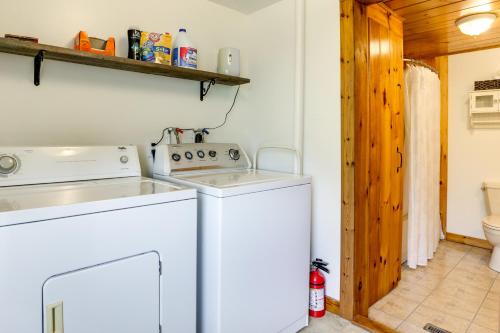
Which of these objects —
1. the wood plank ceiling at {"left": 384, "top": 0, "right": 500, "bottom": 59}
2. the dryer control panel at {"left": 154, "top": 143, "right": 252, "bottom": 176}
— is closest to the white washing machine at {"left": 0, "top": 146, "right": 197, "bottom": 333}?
the dryer control panel at {"left": 154, "top": 143, "right": 252, "bottom": 176}

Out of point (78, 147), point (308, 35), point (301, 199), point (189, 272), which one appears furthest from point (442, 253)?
point (78, 147)

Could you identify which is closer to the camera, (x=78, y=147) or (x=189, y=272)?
(x=189, y=272)

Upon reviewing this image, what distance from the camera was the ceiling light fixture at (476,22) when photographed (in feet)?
7.64

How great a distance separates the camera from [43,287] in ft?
3.37

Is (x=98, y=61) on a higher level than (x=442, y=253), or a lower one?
higher

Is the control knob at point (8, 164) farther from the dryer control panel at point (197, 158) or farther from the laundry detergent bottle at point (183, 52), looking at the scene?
the laundry detergent bottle at point (183, 52)

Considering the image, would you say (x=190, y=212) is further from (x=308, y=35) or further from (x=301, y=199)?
(x=308, y=35)

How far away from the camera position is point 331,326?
1.93 metres

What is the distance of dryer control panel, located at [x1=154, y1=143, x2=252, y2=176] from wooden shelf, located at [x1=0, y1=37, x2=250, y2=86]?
1.54 ft

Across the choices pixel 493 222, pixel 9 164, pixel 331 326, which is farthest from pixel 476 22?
pixel 9 164

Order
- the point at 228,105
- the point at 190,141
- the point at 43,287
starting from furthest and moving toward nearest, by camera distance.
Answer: the point at 228,105 → the point at 190,141 → the point at 43,287

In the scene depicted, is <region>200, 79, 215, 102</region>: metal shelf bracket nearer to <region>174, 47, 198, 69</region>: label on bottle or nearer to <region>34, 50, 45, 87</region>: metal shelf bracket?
<region>174, 47, 198, 69</region>: label on bottle

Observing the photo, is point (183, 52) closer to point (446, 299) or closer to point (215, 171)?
point (215, 171)

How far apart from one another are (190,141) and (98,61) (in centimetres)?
81
